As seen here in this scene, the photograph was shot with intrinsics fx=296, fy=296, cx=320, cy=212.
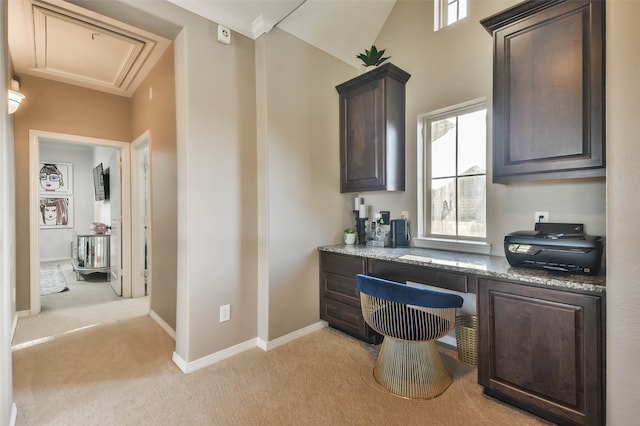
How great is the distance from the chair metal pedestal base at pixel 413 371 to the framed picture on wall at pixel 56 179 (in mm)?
7957

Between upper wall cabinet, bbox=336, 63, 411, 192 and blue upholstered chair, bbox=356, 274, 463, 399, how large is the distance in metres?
1.11

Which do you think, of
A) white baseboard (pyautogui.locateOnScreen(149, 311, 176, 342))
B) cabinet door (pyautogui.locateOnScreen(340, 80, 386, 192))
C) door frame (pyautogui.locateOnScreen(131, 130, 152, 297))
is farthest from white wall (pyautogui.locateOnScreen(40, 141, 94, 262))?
cabinet door (pyautogui.locateOnScreen(340, 80, 386, 192))

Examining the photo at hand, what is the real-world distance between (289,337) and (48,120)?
12.0 feet

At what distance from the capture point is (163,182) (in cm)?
294

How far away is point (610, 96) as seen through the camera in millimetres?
1354

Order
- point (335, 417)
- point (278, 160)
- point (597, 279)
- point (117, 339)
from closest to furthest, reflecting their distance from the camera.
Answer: point (597, 279) → point (335, 417) → point (278, 160) → point (117, 339)

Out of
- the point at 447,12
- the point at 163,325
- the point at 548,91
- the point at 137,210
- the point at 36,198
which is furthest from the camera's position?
the point at 137,210

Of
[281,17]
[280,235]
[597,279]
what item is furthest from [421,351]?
[281,17]

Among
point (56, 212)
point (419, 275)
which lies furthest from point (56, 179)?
point (419, 275)

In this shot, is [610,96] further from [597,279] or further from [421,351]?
[421,351]

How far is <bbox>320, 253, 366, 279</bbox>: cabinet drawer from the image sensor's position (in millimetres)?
2498

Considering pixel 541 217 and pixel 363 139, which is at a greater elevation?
pixel 363 139

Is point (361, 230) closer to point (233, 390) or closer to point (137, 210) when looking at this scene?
point (233, 390)

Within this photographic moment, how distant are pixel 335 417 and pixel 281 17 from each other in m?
2.83
